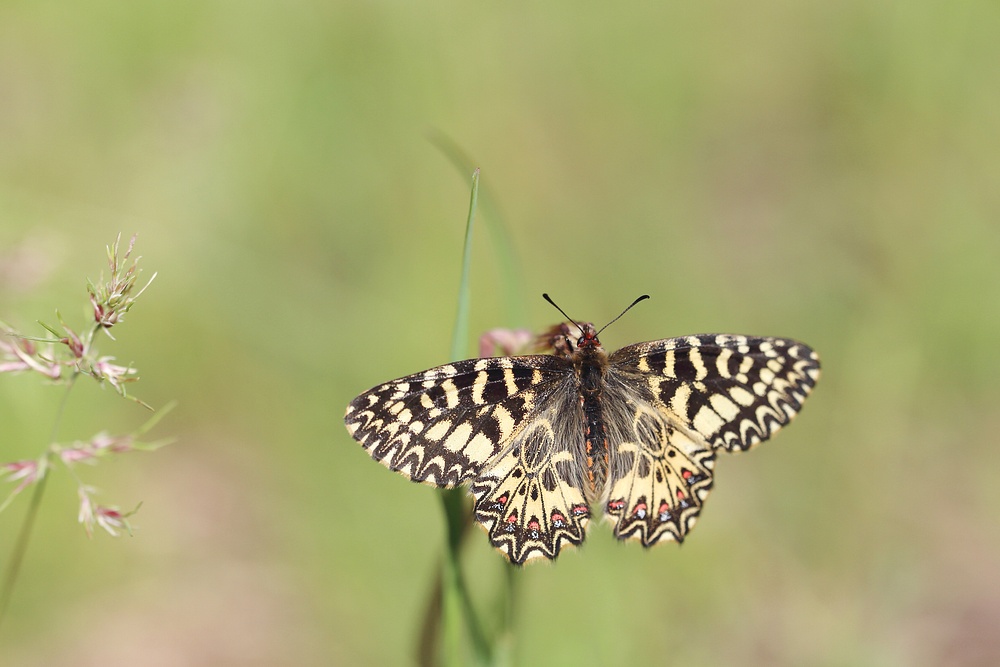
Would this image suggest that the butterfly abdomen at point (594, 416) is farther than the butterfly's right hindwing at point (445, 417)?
Yes

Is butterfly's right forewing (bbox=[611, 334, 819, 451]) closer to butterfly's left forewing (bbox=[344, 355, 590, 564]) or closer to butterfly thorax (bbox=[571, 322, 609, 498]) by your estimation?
butterfly thorax (bbox=[571, 322, 609, 498])

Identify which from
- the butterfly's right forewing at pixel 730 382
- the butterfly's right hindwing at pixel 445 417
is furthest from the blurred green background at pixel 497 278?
the butterfly's right hindwing at pixel 445 417

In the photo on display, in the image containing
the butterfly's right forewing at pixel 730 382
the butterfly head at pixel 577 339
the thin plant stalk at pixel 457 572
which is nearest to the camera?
the thin plant stalk at pixel 457 572

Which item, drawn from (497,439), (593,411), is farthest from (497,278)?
(497,439)

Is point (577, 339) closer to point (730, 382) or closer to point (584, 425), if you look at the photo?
point (584, 425)

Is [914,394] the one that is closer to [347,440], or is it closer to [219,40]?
[347,440]

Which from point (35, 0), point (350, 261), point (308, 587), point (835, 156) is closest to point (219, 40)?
point (35, 0)

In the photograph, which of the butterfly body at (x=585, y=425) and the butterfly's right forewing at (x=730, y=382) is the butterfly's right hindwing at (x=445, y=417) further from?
the butterfly's right forewing at (x=730, y=382)
